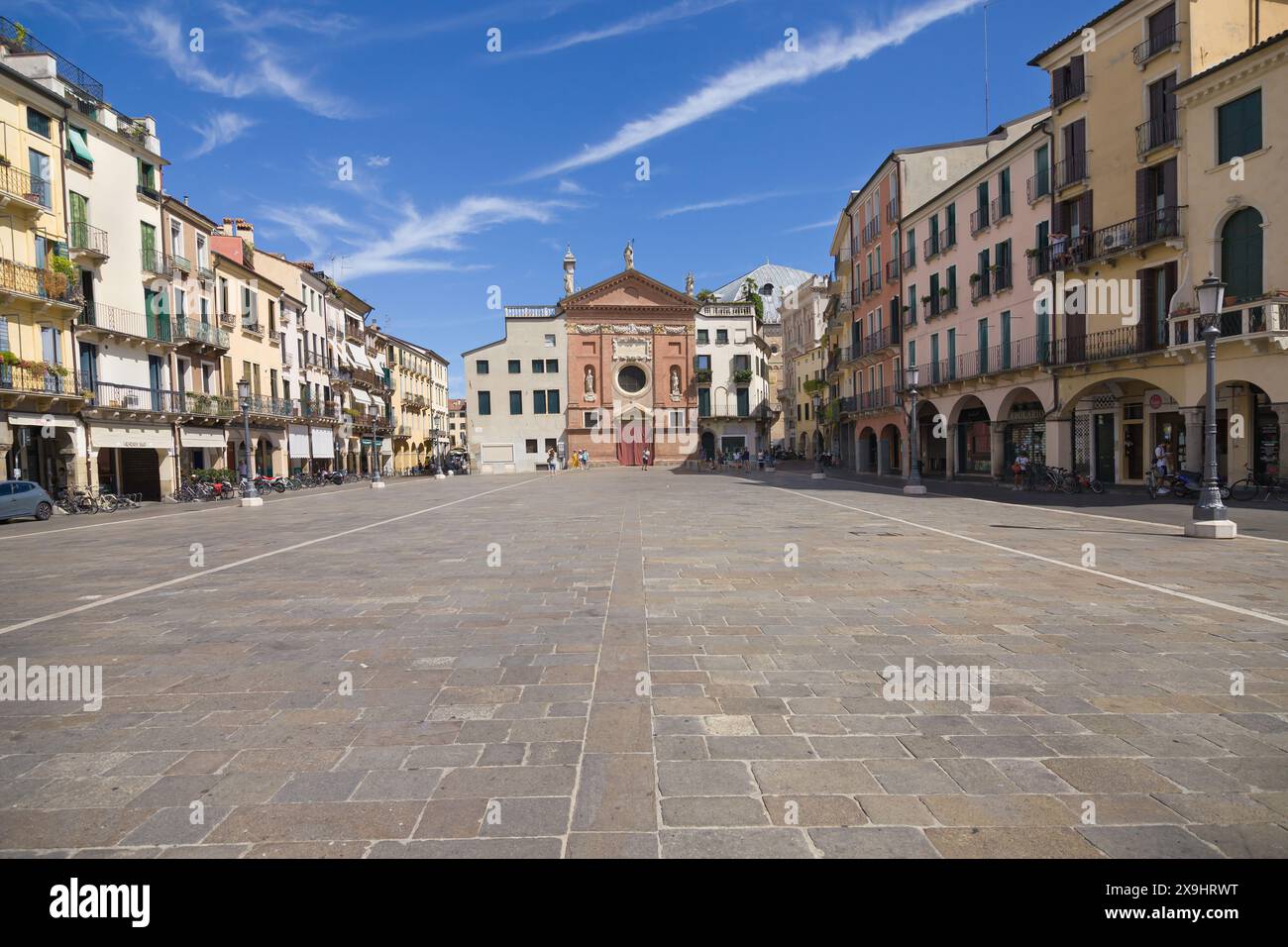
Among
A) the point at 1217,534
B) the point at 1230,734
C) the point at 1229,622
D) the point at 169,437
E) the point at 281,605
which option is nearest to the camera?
the point at 1230,734

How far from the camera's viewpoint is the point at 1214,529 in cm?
1141

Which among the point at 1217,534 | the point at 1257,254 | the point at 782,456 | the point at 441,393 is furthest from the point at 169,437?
the point at 441,393

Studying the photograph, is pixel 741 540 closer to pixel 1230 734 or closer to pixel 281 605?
pixel 281 605

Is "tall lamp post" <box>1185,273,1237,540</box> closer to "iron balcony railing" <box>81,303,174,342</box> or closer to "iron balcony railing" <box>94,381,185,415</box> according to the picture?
"iron balcony railing" <box>94,381,185,415</box>

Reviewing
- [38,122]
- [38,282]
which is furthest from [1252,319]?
[38,122]

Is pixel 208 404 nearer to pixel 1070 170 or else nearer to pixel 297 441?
pixel 297 441

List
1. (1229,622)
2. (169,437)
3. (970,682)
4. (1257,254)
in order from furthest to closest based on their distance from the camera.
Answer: (169,437), (1257,254), (1229,622), (970,682)

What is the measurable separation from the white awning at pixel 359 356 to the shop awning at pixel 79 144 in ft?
91.3

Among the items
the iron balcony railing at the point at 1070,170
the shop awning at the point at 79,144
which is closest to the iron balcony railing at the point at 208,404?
the shop awning at the point at 79,144

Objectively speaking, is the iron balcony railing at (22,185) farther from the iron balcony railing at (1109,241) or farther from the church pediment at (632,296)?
the church pediment at (632,296)

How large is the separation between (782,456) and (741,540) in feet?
195
